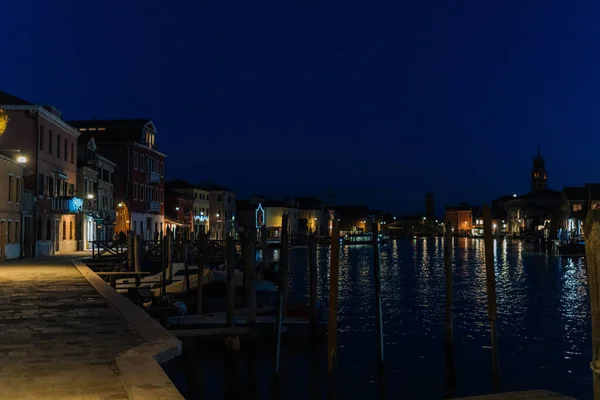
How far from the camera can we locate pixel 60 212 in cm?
4334

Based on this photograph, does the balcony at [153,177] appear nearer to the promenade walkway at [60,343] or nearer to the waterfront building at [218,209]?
the waterfront building at [218,209]

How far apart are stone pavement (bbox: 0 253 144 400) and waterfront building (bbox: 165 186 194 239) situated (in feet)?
197

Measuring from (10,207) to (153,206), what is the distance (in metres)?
30.6

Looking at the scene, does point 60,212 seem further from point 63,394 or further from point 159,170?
point 63,394

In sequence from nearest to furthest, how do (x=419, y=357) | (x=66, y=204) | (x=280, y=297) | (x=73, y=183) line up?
(x=280, y=297) < (x=419, y=357) < (x=66, y=204) < (x=73, y=183)

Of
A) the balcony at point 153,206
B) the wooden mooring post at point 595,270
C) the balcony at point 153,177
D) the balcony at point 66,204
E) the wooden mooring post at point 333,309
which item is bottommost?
the wooden mooring post at point 333,309

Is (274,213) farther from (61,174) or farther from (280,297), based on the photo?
(280,297)


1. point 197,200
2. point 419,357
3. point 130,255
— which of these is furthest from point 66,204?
point 197,200

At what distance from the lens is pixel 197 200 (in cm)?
9350

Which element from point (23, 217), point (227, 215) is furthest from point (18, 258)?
point (227, 215)

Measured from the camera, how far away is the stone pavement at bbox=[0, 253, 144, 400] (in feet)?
24.8

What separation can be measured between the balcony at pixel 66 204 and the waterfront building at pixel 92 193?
2.84 m

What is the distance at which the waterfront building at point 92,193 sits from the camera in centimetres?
4972

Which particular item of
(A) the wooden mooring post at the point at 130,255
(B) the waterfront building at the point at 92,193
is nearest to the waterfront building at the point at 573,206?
(B) the waterfront building at the point at 92,193
